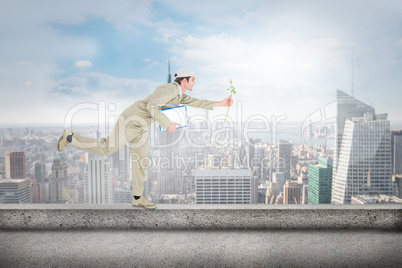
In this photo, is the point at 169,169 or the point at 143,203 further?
the point at 169,169

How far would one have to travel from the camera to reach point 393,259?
180 centimetres

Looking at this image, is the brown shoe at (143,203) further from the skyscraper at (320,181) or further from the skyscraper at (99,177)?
the skyscraper at (320,181)

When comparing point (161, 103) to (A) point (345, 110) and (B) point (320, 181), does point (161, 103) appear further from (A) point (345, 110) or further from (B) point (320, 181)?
(A) point (345, 110)

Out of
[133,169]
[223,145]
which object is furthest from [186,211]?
[223,145]

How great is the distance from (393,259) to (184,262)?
1.30 metres

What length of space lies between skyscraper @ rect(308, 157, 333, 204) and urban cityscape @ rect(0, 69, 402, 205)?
0.03 metres

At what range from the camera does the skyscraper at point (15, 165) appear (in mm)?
5270

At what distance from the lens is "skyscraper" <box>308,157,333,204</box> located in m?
7.64

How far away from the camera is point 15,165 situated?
541 centimetres

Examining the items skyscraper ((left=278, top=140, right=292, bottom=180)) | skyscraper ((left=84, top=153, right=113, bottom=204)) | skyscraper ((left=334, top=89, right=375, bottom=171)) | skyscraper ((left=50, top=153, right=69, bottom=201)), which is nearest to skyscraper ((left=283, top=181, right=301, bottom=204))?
skyscraper ((left=278, top=140, right=292, bottom=180))

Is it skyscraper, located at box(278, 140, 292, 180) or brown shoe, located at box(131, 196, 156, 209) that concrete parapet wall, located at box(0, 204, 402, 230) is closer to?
brown shoe, located at box(131, 196, 156, 209)

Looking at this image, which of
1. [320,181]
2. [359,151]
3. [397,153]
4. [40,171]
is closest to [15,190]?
[40,171]

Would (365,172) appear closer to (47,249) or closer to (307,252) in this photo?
(307,252)

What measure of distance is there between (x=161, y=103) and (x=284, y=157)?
4.45m
